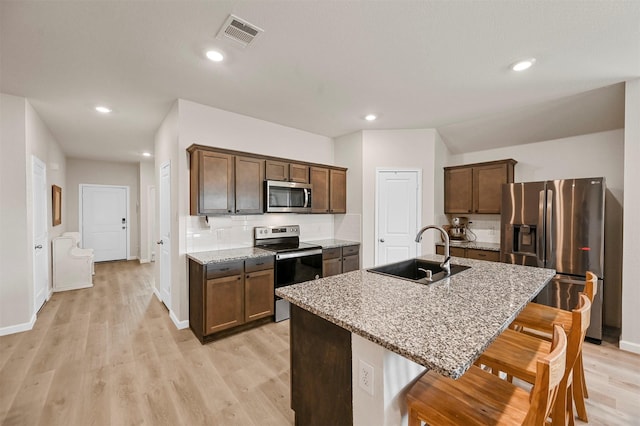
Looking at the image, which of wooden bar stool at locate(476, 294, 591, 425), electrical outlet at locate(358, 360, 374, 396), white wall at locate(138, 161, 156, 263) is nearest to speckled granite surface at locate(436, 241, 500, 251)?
wooden bar stool at locate(476, 294, 591, 425)

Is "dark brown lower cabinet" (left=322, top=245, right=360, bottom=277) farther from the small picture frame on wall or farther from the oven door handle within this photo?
the small picture frame on wall

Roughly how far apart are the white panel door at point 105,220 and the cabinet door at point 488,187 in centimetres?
824

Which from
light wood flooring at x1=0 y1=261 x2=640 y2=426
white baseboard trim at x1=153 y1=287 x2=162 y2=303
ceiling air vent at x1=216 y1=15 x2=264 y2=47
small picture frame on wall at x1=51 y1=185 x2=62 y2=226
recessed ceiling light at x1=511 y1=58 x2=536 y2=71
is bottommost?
light wood flooring at x1=0 y1=261 x2=640 y2=426

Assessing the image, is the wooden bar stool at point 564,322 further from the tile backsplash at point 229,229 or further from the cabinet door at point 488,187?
the tile backsplash at point 229,229

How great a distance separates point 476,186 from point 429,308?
11.7ft

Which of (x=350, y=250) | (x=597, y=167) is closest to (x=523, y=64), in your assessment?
(x=597, y=167)

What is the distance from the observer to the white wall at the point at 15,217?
3041mm

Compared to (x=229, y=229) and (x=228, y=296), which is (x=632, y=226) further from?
(x=229, y=229)

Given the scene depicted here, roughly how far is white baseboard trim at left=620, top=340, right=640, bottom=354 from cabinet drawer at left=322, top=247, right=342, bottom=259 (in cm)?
314

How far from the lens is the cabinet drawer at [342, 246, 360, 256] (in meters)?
4.21

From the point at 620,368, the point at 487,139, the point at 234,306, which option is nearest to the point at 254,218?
the point at 234,306

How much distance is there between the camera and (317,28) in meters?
1.95

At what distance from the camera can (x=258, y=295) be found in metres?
3.15

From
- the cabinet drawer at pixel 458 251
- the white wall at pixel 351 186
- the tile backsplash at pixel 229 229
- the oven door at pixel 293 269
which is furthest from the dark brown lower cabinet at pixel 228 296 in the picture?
the cabinet drawer at pixel 458 251
